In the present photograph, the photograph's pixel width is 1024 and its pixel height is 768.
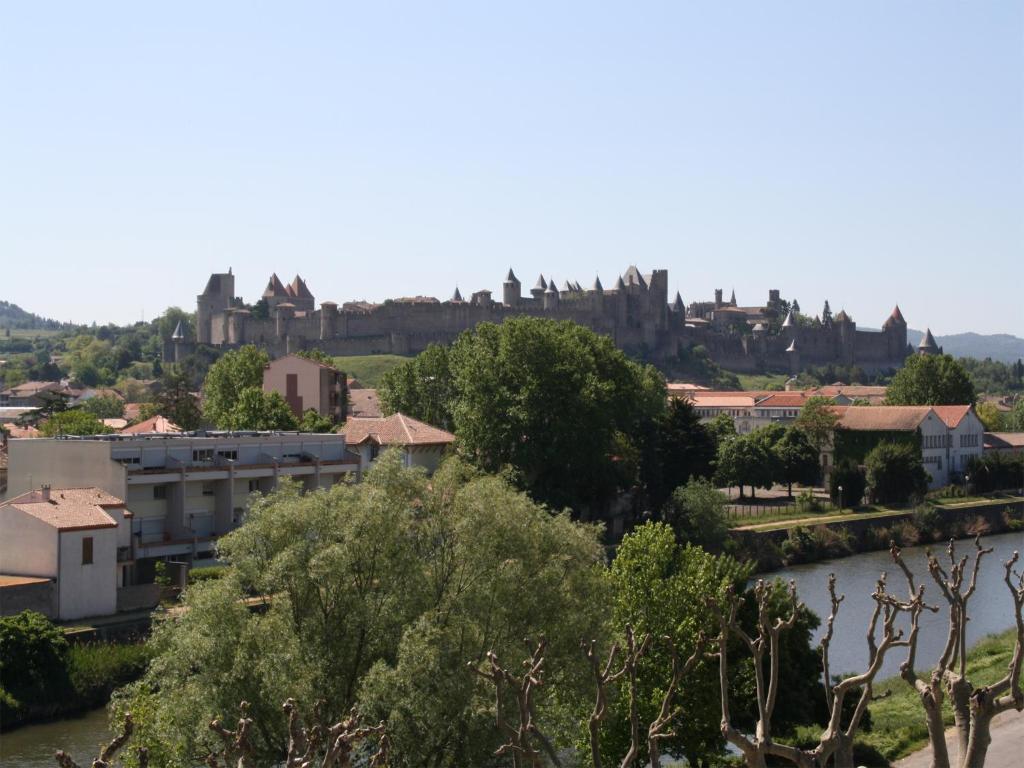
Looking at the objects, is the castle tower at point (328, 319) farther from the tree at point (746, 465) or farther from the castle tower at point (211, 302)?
the tree at point (746, 465)

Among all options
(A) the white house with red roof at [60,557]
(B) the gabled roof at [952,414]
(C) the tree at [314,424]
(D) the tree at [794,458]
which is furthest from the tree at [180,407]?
(B) the gabled roof at [952,414]

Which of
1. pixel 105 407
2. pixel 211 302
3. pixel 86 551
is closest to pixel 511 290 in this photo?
pixel 211 302

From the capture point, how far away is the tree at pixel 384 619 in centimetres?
1380

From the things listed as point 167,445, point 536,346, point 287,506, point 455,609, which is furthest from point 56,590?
point 536,346

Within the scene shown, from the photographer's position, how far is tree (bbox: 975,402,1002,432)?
211 feet

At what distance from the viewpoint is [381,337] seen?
106 meters

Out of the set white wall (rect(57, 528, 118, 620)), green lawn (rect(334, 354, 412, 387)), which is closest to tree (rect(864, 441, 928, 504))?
white wall (rect(57, 528, 118, 620))

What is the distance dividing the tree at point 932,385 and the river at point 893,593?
21.7 metres

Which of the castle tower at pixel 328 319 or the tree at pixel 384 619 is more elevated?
the castle tower at pixel 328 319

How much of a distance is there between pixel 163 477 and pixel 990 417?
46919 mm

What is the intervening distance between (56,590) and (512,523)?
10.4 m

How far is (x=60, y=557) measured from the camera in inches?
917

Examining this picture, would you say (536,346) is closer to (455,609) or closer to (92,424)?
(92,424)

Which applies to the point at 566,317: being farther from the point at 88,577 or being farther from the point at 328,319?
the point at 88,577
